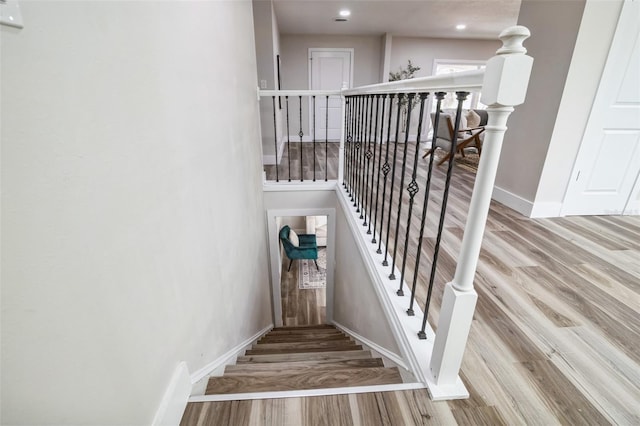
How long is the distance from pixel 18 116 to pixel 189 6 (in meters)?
0.91

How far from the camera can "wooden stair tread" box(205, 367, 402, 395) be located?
1117mm

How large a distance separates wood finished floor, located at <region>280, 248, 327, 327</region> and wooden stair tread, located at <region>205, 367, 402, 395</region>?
3.47m

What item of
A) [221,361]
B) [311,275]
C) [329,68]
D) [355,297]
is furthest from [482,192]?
[329,68]

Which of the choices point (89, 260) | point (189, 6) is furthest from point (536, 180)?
point (89, 260)

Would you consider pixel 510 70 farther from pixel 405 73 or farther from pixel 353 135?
pixel 405 73

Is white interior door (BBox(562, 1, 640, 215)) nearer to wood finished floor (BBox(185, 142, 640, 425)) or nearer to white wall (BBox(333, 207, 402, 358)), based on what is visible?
wood finished floor (BBox(185, 142, 640, 425))

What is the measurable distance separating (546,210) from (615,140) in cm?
71

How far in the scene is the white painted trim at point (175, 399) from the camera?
0.86 m

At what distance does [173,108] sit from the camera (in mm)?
981

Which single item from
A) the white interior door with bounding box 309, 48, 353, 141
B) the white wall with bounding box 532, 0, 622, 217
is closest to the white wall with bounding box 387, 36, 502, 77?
the white interior door with bounding box 309, 48, 353, 141

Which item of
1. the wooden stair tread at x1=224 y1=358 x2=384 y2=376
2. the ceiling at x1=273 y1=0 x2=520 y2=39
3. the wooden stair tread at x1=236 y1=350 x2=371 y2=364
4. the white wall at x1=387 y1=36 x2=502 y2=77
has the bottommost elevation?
the wooden stair tread at x1=236 y1=350 x2=371 y2=364

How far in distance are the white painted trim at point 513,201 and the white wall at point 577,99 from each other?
54 millimetres

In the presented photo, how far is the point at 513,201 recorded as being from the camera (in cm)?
269

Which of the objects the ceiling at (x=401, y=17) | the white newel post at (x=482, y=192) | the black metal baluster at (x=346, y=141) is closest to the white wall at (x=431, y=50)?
the ceiling at (x=401, y=17)
